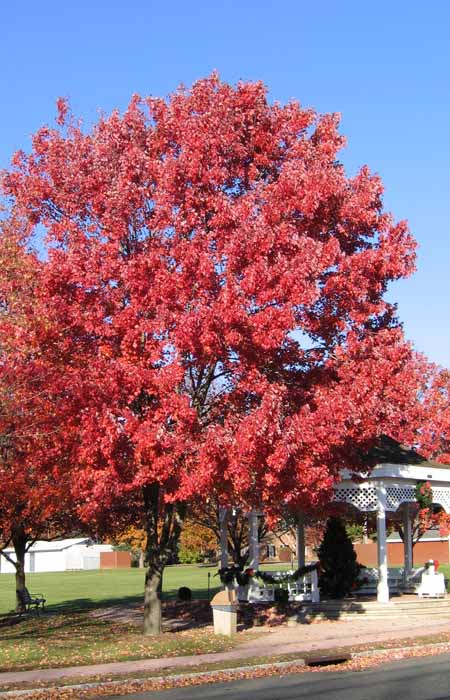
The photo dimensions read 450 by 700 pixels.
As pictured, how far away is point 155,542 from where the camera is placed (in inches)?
851

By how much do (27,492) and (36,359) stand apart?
374 cm

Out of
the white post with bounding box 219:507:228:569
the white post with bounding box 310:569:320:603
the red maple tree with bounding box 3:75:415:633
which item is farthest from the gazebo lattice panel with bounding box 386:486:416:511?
the red maple tree with bounding box 3:75:415:633

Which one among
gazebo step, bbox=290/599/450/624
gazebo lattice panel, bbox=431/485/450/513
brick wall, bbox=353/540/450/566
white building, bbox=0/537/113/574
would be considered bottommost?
white building, bbox=0/537/113/574

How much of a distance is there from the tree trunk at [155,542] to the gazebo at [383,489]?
3626 millimetres

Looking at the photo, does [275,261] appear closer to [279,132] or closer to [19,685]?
[279,132]

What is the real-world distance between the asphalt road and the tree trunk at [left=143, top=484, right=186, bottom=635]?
720cm

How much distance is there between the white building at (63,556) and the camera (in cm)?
9062

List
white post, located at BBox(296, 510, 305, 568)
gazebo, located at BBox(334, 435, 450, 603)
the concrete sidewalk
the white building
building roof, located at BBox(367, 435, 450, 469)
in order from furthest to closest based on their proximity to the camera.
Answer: the white building, white post, located at BBox(296, 510, 305, 568), building roof, located at BBox(367, 435, 450, 469), gazebo, located at BBox(334, 435, 450, 603), the concrete sidewalk

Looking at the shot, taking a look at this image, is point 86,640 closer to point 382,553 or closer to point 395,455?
point 382,553

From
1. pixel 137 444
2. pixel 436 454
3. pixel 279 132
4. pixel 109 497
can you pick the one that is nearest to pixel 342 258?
pixel 279 132

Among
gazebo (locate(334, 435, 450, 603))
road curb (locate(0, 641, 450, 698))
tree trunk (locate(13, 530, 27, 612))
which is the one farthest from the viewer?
tree trunk (locate(13, 530, 27, 612))

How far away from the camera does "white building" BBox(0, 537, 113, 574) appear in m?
90.6

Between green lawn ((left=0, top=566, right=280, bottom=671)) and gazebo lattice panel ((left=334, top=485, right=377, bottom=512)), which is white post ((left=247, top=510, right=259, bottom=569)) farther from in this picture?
gazebo lattice panel ((left=334, top=485, right=377, bottom=512))

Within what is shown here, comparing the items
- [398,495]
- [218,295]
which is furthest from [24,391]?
[398,495]
